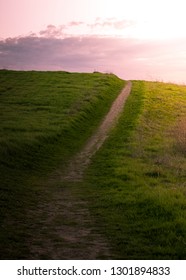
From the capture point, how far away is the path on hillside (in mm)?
9852

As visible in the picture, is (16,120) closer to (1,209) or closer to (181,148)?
(181,148)

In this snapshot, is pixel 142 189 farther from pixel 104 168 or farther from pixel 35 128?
pixel 35 128

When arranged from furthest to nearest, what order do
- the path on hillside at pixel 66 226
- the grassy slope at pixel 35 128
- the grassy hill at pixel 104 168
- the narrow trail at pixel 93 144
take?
1. the narrow trail at pixel 93 144
2. the grassy slope at pixel 35 128
3. the grassy hill at pixel 104 168
4. the path on hillside at pixel 66 226

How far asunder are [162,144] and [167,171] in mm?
7303

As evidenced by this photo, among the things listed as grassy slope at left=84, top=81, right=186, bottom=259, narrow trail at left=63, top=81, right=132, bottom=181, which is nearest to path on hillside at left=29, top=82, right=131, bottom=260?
narrow trail at left=63, top=81, right=132, bottom=181

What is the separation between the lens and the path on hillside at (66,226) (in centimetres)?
985

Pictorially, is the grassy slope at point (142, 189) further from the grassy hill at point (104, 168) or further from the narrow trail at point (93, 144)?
the narrow trail at point (93, 144)

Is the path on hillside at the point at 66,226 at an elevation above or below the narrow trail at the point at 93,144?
below

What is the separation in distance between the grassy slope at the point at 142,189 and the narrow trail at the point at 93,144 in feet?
1.81

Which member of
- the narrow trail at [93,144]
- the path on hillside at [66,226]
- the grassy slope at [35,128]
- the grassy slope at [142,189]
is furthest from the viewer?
the narrow trail at [93,144]

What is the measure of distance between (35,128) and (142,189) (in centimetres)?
1276

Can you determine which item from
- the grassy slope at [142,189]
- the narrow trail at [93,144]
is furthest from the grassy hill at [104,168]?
the narrow trail at [93,144]

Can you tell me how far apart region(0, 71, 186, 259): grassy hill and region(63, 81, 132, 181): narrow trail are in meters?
0.48

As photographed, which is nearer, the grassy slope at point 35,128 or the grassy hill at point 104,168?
the grassy hill at point 104,168
